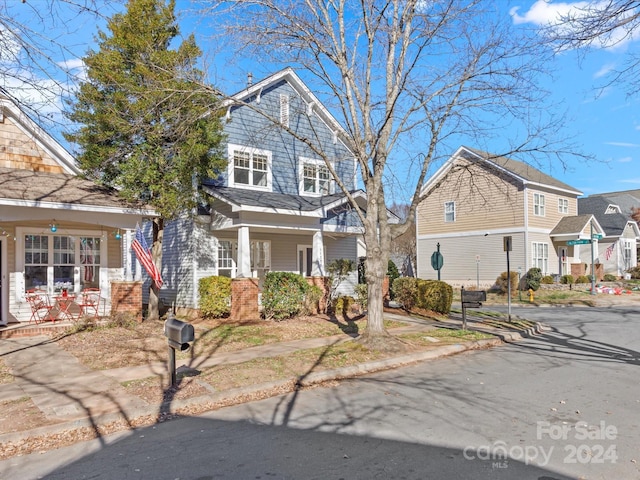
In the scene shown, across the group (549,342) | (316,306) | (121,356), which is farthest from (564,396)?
(316,306)

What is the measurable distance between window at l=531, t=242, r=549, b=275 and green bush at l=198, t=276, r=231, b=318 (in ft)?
67.6

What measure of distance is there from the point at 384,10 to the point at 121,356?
9.12 m

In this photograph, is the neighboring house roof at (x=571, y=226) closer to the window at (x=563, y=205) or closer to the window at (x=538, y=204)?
the window at (x=563, y=205)

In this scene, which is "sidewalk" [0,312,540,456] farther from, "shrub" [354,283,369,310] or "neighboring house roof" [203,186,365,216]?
"shrub" [354,283,369,310]

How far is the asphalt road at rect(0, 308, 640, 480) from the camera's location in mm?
4562

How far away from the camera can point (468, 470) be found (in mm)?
4477

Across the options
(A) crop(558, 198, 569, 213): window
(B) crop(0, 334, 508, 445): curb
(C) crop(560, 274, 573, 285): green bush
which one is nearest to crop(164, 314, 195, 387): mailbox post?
(B) crop(0, 334, 508, 445): curb

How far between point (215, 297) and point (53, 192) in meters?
5.28

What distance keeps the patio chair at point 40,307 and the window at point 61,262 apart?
0.41 metres

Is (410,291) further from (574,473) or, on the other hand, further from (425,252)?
(425,252)

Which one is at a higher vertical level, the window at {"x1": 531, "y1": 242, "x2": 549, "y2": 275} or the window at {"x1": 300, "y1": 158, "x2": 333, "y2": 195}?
the window at {"x1": 300, "y1": 158, "x2": 333, "y2": 195}

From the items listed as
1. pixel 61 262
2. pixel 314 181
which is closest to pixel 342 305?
pixel 314 181

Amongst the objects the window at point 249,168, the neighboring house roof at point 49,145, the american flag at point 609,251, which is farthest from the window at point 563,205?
the neighboring house roof at point 49,145

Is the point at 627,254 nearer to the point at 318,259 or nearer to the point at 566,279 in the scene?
the point at 566,279
